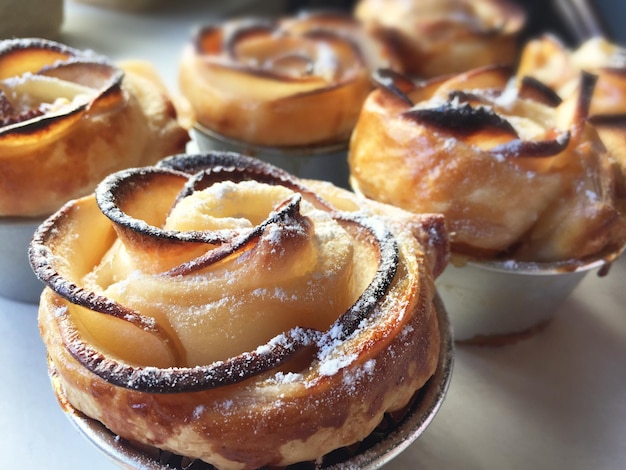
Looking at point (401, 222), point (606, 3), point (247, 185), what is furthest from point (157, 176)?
point (606, 3)

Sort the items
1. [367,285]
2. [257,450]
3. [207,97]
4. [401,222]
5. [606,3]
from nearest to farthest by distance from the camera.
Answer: [257,450]
[367,285]
[401,222]
[207,97]
[606,3]

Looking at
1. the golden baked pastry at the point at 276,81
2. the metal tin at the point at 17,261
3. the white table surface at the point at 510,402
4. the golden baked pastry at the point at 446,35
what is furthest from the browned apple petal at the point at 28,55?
the golden baked pastry at the point at 446,35

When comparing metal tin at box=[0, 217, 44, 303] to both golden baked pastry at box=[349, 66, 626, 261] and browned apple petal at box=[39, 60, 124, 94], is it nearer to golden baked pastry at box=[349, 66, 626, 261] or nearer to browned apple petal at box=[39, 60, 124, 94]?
browned apple petal at box=[39, 60, 124, 94]

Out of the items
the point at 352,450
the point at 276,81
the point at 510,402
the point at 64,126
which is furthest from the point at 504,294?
the point at 64,126

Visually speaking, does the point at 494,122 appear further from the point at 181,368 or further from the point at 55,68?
the point at 55,68

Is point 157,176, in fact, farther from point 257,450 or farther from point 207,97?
point 207,97

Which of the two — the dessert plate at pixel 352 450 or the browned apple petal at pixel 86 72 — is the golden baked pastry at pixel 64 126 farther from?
the dessert plate at pixel 352 450
